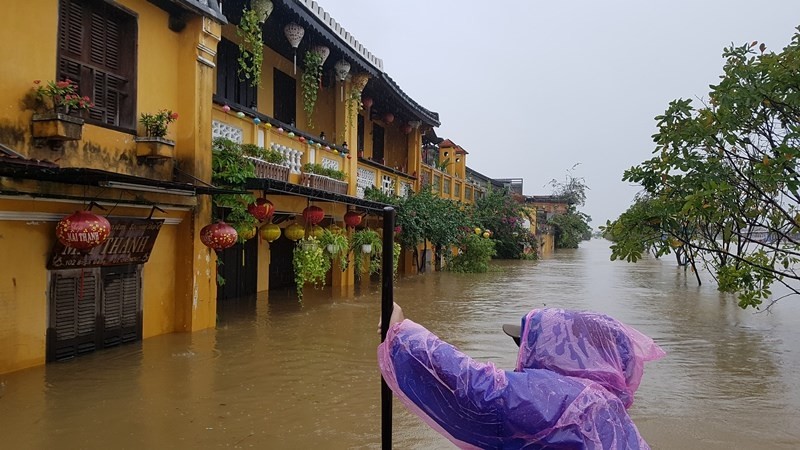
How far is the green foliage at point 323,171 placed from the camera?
35.9 ft

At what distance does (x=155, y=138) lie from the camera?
717 cm

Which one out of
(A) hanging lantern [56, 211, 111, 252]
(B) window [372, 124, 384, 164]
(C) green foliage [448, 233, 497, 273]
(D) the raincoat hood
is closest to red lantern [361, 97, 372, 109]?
(B) window [372, 124, 384, 164]

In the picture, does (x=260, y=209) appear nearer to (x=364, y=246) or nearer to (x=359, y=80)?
(x=364, y=246)

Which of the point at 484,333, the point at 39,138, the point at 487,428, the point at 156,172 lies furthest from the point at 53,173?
the point at 484,333

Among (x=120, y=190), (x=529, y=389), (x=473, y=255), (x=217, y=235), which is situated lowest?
(x=473, y=255)

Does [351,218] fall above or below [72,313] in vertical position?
above

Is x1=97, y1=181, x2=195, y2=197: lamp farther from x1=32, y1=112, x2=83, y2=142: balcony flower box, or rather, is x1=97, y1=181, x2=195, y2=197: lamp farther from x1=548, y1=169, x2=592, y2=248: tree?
x1=548, y1=169, x2=592, y2=248: tree

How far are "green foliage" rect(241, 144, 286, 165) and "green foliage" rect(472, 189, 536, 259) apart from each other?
17.3 meters

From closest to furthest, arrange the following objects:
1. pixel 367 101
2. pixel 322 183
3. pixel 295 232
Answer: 1. pixel 295 232
2. pixel 322 183
3. pixel 367 101

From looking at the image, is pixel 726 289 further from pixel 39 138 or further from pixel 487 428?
pixel 39 138

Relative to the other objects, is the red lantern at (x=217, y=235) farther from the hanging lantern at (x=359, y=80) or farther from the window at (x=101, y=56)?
the hanging lantern at (x=359, y=80)

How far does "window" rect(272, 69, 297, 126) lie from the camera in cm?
1248

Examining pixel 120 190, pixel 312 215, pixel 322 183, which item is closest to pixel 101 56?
pixel 120 190

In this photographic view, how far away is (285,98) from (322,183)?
270cm
